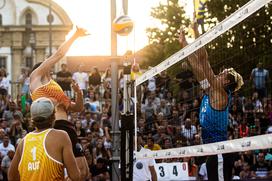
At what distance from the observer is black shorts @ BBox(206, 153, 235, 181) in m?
8.51

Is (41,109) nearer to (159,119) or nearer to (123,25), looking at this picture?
(123,25)

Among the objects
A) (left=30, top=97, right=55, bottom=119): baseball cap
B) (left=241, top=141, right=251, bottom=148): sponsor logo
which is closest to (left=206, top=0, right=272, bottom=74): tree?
(left=241, top=141, right=251, bottom=148): sponsor logo

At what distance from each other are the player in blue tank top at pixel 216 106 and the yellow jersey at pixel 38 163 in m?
2.57

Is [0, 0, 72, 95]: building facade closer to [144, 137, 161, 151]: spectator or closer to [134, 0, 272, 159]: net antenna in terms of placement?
[144, 137, 161, 151]: spectator

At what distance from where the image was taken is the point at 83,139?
17.2 meters

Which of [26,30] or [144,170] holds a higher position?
[26,30]

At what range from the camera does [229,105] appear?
9078 millimetres

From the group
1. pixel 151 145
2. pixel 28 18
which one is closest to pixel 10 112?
pixel 151 145

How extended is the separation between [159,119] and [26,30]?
173ft

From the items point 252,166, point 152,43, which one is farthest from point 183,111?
point 152,43

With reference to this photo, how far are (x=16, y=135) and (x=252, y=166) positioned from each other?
20.0ft

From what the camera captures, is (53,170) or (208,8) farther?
(208,8)

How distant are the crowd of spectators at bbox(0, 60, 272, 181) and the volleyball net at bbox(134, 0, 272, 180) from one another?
0.02 meters

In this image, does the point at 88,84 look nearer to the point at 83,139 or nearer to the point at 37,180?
the point at 83,139
